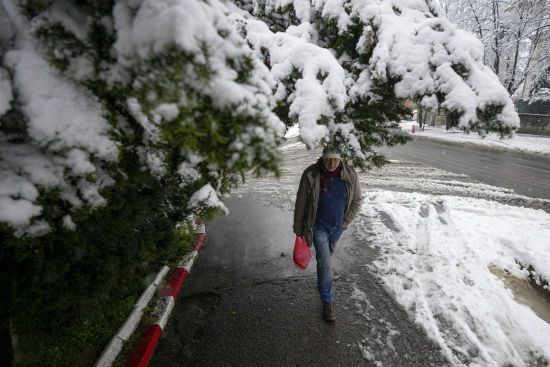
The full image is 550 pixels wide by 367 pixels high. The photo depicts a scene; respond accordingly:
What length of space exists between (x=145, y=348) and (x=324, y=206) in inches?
98.0

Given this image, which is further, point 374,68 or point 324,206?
point 324,206

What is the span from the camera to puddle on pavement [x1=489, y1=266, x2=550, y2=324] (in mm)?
4020

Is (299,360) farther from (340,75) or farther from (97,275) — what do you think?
(340,75)

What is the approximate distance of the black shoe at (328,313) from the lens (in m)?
3.79

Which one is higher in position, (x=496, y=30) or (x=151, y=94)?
(x=496, y=30)

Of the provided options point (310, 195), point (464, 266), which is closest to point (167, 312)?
point (310, 195)

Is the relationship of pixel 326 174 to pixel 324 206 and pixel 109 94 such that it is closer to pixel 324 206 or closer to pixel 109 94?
pixel 324 206

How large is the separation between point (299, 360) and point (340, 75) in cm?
283

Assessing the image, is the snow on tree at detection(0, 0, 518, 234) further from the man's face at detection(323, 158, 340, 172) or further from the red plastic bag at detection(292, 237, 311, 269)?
the red plastic bag at detection(292, 237, 311, 269)

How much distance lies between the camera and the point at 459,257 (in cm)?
518

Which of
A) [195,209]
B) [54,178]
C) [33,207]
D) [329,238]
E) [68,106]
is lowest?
[329,238]

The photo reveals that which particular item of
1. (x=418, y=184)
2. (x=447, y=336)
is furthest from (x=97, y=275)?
(x=418, y=184)

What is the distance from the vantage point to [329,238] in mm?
4152

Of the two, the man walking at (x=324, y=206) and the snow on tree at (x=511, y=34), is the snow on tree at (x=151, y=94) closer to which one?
the man walking at (x=324, y=206)
